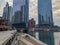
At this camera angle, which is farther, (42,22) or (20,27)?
(42,22)

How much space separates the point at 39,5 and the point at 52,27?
3397 centimetres

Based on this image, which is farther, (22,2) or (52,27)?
(52,27)

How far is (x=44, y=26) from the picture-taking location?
565 feet

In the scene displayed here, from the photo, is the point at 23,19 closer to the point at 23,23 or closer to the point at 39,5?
the point at 23,23

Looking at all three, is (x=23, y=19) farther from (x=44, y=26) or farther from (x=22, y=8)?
(x=44, y=26)

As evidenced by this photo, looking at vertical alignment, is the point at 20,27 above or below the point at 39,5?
below

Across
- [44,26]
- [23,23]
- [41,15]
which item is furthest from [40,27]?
[23,23]

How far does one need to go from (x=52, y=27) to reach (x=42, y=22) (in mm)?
14365

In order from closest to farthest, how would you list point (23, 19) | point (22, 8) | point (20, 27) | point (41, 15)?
point (20, 27)
point (23, 19)
point (22, 8)
point (41, 15)

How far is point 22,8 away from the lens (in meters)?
156

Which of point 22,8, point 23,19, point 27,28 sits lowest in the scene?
point 27,28

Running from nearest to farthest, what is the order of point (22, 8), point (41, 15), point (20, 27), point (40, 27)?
point (20, 27), point (22, 8), point (40, 27), point (41, 15)

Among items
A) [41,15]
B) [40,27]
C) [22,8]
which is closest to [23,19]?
[22,8]

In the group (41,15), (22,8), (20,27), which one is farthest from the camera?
(41,15)
